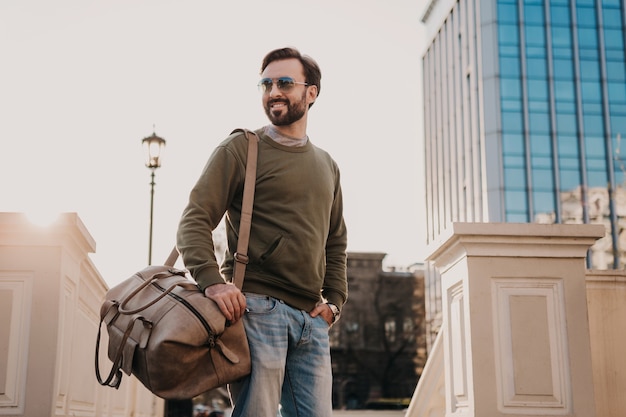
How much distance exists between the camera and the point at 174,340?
274cm

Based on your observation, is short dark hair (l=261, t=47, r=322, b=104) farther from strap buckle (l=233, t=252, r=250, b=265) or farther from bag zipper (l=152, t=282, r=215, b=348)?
bag zipper (l=152, t=282, r=215, b=348)

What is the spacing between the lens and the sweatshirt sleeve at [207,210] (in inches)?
118

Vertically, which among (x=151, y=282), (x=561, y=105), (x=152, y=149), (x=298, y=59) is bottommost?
(x=151, y=282)

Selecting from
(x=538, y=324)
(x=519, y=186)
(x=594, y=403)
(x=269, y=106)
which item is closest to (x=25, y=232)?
(x=269, y=106)

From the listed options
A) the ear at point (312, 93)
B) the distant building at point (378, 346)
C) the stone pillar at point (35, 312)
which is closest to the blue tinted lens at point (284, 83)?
the ear at point (312, 93)

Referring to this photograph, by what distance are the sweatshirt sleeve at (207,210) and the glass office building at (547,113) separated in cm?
5840

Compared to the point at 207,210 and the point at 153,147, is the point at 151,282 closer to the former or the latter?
the point at 207,210

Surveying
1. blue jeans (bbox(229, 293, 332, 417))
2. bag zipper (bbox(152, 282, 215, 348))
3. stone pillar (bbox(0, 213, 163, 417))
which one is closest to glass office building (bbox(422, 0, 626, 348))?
stone pillar (bbox(0, 213, 163, 417))

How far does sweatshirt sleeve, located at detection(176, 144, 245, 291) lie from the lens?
9.86 ft

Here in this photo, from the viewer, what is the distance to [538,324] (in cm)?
548

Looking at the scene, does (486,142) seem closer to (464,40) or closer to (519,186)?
(519,186)

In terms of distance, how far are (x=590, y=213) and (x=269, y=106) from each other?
6245 cm

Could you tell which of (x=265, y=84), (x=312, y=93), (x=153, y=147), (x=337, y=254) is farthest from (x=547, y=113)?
(x=265, y=84)

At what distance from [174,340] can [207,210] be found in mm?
533
